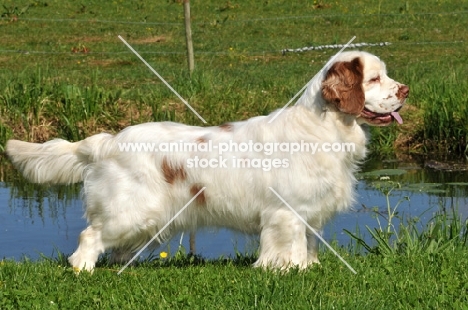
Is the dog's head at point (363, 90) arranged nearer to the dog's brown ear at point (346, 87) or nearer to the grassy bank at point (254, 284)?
the dog's brown ear at point (346, 87)

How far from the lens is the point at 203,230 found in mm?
7266

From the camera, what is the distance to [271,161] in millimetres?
6840

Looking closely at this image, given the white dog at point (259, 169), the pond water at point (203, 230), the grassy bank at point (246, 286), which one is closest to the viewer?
the grassy bank at point (246, 286)

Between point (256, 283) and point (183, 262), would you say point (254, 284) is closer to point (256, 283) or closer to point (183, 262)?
point (256, 283)

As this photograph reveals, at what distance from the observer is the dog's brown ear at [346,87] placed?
6.65 meters

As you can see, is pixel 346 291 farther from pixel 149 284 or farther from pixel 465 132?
pixel 465 132

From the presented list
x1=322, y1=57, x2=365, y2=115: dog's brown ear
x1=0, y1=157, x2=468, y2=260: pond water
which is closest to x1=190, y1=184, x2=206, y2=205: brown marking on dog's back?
x1=0, y1=157, x2=468, y2=260: pond water

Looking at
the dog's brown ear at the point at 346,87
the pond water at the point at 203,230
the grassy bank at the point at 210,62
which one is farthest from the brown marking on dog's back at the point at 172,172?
the grassy bank at the point at 210,62

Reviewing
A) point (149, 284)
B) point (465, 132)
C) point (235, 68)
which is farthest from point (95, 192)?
point (235, 68)

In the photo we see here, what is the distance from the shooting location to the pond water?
28.9ft

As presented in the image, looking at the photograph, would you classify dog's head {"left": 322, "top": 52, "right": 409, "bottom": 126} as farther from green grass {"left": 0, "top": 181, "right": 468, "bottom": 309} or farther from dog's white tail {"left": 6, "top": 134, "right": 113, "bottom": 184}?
dog's white tail {"left": 6, "top": 134, "right": 113, "bottom": 184}

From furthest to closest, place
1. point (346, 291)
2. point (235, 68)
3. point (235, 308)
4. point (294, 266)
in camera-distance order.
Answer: point (235, 68)
point (294, 266)
point (346, 291)
point (235, 308)

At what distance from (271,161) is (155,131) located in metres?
0.83

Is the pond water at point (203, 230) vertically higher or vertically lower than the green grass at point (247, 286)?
lower
